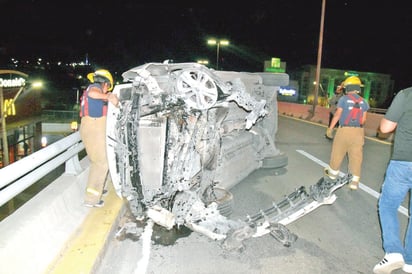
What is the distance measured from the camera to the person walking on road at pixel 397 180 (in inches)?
137

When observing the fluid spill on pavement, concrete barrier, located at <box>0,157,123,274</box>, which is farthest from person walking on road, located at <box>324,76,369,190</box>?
concrete barrier, located at <box>0,157,123,274</box>

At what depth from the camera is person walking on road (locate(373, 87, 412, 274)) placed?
11.4ft

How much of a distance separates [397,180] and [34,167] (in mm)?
3644

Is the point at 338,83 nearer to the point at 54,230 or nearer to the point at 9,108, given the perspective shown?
the point at 9,108

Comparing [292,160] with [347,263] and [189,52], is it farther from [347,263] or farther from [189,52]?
[189,52]

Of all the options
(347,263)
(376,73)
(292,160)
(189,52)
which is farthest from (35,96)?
(189,52)

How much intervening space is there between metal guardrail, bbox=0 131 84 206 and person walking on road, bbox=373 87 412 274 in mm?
3564

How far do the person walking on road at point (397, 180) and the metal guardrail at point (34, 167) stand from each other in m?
3.56

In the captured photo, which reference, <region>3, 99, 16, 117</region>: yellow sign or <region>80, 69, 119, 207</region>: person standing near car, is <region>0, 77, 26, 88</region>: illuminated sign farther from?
<region>80, 69, 119, 207</region>: person standing near car

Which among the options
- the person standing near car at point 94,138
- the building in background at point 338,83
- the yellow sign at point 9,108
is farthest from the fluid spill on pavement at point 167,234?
the building in background at point 338,83

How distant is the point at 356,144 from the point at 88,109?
452 centimetres

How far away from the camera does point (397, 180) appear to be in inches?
140

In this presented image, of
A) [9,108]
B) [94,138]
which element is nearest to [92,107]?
[94,138]

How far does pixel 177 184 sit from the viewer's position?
398cm
